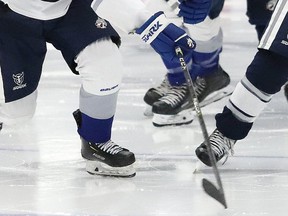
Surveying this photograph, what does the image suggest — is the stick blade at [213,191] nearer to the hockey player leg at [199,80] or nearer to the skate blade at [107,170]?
the skate blade at [107,170]

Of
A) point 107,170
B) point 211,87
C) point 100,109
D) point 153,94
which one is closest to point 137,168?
point 107,170

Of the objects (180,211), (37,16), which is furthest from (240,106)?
(37,16)

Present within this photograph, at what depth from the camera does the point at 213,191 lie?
6.10 ft

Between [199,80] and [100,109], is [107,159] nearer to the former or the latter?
[100,109]

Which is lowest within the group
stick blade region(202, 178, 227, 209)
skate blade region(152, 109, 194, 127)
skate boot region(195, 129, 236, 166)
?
skate blade region(152, 109, 194, 127)

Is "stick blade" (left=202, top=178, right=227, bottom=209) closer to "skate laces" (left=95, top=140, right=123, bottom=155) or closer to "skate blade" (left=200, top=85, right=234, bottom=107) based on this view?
"skate laces" (left=95, top=140, right=123, bottom=155)

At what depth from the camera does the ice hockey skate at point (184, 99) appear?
8.55 ft

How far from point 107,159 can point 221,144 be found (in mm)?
299

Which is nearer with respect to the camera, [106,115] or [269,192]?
[269,192]

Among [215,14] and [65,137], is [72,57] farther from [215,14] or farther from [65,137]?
[215,14]

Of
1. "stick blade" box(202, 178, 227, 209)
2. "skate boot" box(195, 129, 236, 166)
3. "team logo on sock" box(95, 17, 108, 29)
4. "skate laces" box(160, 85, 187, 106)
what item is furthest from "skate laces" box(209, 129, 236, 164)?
"skate laces" box(160, 85, 187, 106)

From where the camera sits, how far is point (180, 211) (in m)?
1.81

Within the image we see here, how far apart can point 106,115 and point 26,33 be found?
0.29 m

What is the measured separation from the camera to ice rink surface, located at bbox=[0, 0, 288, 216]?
1843mm
